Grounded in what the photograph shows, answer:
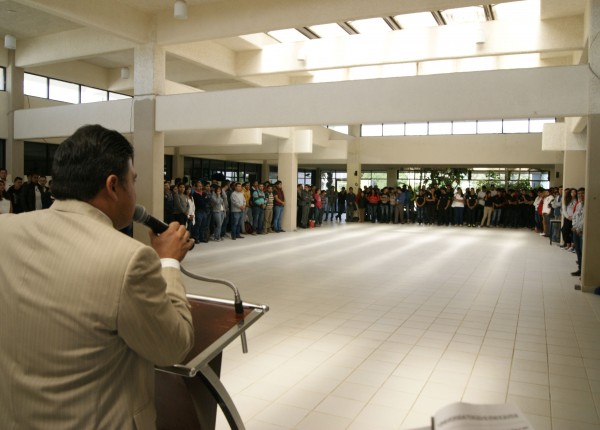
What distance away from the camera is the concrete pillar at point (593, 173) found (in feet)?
24.6

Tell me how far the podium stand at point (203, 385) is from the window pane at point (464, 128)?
22904mm

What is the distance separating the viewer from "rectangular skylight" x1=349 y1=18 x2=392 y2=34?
465 inches

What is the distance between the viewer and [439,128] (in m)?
24.0

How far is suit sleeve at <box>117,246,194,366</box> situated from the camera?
4.17 ft

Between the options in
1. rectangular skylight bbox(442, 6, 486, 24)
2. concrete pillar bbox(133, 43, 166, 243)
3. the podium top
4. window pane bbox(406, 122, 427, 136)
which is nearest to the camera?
the podium top

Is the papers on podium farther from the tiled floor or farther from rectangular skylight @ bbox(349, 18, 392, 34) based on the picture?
rectangular skylight @ bbox(349, 18, 392, 34)

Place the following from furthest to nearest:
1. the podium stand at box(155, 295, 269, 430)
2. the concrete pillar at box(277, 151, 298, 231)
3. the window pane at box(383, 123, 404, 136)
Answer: the window pane at box(383, 123, 404, 136), the concrete pillar at box(277, 151, 298, 231), the podium stand at box(155, 295, 269, 430)

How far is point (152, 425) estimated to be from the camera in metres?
1.46

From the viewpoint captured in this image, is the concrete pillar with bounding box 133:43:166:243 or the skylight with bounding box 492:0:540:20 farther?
the concrete pillar with bounding box 133:43:166:243

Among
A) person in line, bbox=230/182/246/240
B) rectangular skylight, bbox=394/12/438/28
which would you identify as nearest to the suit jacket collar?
rectangular skylight, bbox=394/12/438/28

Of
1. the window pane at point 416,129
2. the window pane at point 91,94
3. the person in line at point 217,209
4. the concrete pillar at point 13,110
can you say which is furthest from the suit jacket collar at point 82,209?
→ the window pane at point 416,129

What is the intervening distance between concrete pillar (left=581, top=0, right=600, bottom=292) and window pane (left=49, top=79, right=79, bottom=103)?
45.9ft

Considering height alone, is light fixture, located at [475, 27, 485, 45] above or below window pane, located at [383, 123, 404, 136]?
above

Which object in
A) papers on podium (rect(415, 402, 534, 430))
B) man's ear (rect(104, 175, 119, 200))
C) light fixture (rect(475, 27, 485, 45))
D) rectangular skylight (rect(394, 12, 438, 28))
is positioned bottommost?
papers on podium (rect(415, 402, 534, 430))
